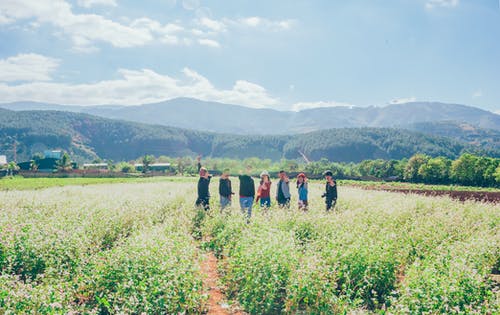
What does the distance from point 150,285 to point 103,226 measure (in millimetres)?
4354

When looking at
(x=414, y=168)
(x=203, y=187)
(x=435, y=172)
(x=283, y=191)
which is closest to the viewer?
(x=203, y=187)

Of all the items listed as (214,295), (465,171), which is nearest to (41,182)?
(214,295)

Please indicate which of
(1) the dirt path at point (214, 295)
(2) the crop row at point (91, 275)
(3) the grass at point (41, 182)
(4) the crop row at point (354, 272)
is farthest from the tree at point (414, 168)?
(2) the crop row at point (91, 275)

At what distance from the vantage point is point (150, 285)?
5.25 metres

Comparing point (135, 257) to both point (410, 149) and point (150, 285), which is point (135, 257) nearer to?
point (150, 285)

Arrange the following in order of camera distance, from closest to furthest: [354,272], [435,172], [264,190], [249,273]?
[249,273], [354,272], [264,190], [435,172]

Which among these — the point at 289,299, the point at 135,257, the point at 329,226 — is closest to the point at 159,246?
the point at 135,257

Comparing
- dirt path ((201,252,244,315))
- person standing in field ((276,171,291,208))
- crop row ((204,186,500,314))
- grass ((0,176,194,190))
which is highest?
person standing in field ((276,171,291,208))

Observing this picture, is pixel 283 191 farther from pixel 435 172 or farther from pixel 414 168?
pixel 414 168

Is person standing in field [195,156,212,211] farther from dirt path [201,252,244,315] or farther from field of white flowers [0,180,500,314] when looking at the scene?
dirt path [201,252,244,315]

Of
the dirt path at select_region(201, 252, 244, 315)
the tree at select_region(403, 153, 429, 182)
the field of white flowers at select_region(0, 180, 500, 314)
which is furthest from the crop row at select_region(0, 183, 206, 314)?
the tree at select_region(403, 153, 429, 182)

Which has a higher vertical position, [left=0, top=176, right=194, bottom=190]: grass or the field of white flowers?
the field of white flowers

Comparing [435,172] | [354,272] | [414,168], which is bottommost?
[435,172]

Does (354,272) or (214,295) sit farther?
(214,295)
